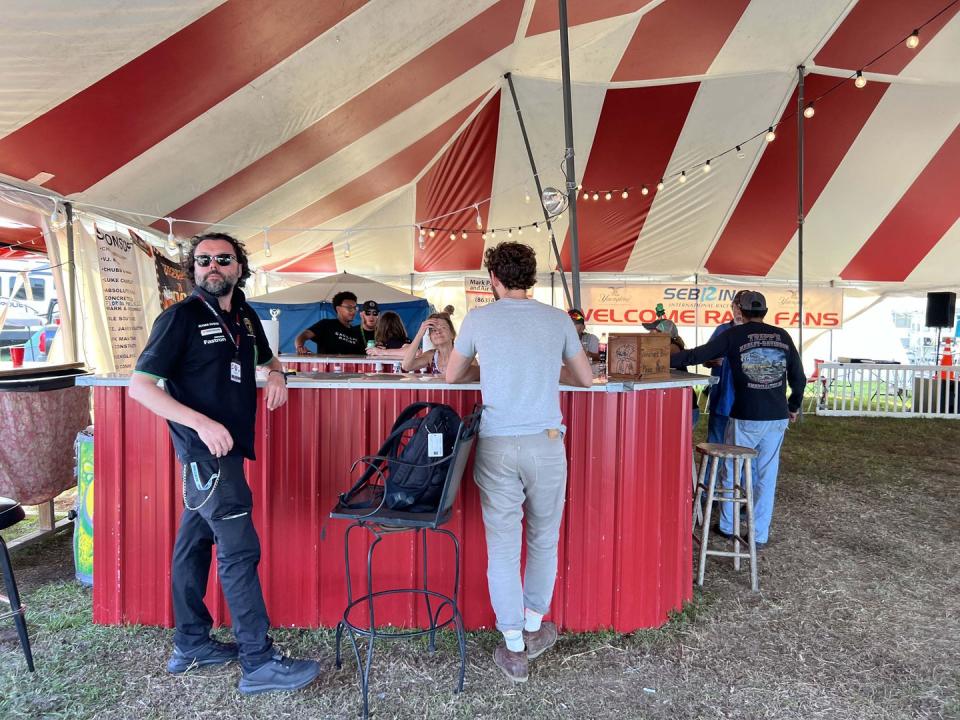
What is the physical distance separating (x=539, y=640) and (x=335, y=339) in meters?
3.56

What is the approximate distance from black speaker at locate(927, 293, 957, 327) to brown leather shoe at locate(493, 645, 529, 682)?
32.3 ft

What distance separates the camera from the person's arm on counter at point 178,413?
5.62 feet

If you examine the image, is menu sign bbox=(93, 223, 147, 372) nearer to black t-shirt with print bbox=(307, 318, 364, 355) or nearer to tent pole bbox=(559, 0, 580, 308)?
black t-shirt with print bbox=(307, 318, 364, 355)

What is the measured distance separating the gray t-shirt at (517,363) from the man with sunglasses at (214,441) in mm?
732

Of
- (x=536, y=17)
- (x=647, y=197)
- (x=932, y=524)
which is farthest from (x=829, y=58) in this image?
(x=932, y=524)

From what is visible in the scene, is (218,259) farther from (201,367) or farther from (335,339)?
(335,339)

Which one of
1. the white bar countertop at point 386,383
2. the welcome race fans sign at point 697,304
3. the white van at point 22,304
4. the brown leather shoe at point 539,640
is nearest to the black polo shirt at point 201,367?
the white bar countertop at point 386,383

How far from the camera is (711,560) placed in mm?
3209

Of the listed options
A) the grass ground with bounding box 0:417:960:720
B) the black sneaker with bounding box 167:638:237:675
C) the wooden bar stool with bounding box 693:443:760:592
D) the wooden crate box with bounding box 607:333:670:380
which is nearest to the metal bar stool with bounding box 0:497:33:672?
the grass ground with bounding box 0:417:960:720

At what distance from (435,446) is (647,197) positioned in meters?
7.77

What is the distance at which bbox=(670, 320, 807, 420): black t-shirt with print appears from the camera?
10.4 feet

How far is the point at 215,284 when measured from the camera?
6.39 feet

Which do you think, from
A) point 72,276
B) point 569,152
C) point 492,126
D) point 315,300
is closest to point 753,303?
point 569,152

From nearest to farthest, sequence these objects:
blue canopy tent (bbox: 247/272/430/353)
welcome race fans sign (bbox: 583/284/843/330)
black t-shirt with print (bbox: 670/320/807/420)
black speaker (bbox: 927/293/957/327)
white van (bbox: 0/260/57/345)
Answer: black t-shirt with print (bbox: 670/320/807/420) → white van (bbox: 0/260/57/345) → blue canopy tent (bbox: 247/272/430/353) → black speaker (bbox: 927/293/957/327) → welcome race fans sign (bbox: 583/284/843/330)
